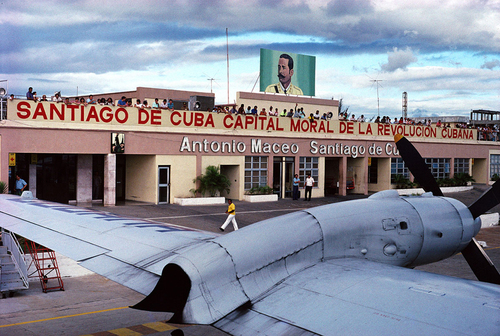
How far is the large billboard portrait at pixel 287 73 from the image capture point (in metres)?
46.4

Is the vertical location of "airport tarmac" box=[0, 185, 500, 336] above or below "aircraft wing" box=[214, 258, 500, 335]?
below

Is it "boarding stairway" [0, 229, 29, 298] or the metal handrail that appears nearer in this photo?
"boarding stairway" [0, 229, 29, 298]

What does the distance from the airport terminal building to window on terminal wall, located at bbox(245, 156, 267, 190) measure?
0.07m

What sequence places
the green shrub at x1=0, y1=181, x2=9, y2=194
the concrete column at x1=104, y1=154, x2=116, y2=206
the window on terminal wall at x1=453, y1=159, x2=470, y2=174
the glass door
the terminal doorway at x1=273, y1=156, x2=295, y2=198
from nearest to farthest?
the green shrub at x1=0, y1=181, x2=9, y2=194 → the concrete column at x1=104, y1=154, x2=116, y2=206 → the glass door → the terminal doorway at x1=273, y1=156, x2=295, y2=198 → the window on terminal wall at x1=453, y1=159, x2=470, y2=174

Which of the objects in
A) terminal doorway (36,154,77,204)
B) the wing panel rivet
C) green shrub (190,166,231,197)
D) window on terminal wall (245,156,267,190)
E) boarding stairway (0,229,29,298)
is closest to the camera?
the wing panel rivet

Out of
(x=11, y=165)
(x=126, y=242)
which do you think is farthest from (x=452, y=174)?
(x=126, y=242)

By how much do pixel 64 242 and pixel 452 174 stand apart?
43.2 m

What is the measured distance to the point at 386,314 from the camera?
5105 mm

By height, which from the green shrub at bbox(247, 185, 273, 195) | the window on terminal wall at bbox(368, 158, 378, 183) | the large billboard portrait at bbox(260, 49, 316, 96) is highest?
the large billboard portrait at bbox(260, 49, 316, 96)

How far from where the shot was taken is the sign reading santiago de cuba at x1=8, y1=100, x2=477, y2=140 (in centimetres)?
2581

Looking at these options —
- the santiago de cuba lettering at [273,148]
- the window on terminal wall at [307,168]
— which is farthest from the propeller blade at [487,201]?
the window on terminal wall at [307,168]

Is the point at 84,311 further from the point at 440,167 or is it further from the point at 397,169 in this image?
the point at 440,167

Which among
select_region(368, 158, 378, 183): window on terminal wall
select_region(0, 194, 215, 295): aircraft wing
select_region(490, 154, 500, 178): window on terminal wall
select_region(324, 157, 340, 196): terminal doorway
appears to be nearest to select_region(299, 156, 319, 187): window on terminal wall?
select_region(324, 157, 340, 196): terminal doorway

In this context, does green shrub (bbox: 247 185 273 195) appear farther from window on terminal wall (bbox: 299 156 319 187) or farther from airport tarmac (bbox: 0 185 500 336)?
airport tarmac (bbox: 0 185 500 336)
